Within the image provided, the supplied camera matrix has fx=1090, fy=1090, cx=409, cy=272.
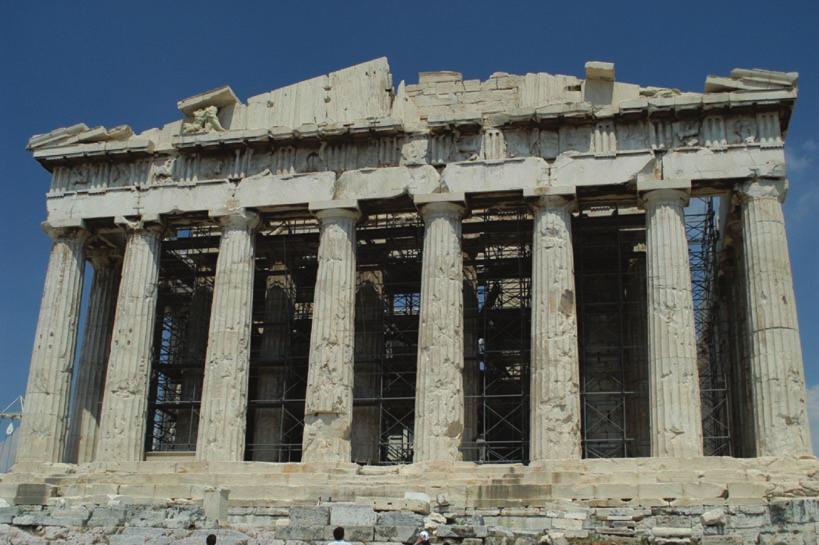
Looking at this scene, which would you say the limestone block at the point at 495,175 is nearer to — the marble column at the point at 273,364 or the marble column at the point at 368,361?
the marble column at the point at 368,361

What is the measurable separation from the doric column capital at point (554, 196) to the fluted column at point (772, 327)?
13.4 feet

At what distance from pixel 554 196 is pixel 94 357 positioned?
14.1 metres

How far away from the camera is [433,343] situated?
26609 mm

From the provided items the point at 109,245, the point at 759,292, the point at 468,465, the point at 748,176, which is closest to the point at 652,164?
the point at 748,176

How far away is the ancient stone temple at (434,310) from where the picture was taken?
24.0m

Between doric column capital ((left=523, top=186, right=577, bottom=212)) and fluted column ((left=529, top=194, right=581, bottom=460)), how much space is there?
0.08ft

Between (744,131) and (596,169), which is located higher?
(744,131)

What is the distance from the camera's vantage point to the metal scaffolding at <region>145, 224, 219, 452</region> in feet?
107

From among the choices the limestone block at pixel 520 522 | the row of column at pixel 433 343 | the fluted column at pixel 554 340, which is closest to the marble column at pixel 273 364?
the row of column at pixel 433 343

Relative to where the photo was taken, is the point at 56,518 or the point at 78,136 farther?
the point at 78,136

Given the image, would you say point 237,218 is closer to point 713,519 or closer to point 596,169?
point 596,169

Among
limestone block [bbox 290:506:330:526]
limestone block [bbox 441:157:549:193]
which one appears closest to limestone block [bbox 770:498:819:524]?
limestone block [bbox 290:506:330:526]

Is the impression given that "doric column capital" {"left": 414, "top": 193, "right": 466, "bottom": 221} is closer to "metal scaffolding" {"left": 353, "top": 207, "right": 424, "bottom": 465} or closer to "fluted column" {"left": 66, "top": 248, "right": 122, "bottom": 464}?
"metal scaffolding" {"left": 353, "top": 207, "right": 424, "bottom": 465}

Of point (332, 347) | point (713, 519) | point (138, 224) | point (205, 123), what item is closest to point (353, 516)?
point (713, 519)
